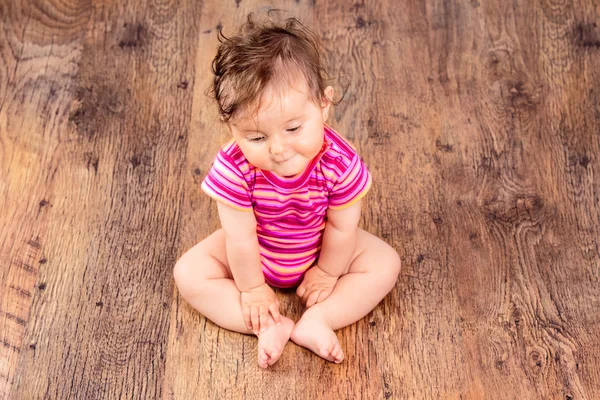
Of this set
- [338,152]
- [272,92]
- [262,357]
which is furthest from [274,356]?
[272,92]

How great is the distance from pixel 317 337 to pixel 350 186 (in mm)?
251

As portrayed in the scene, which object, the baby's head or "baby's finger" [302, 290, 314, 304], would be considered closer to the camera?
the baby's head

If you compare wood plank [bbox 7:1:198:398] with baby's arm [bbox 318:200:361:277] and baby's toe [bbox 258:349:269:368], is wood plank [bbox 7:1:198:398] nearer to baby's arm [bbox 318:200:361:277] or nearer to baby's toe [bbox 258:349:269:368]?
baby's toe [bbox 258:349:269:368]

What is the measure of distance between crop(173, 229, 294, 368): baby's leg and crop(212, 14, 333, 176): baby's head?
29cm

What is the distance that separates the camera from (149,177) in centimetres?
155

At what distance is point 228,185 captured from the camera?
1202 mm

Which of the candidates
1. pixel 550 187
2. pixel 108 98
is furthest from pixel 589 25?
pixel 108 98

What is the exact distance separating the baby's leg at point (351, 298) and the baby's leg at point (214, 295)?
0.12ft

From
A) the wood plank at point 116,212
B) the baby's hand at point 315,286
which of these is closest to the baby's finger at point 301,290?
the baby's hand at point 315,286

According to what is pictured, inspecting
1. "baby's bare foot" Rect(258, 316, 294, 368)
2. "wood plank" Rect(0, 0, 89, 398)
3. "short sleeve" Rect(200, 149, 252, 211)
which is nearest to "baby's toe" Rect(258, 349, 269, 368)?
"baby's bare foot" Rect(258, 316, 294, 368)

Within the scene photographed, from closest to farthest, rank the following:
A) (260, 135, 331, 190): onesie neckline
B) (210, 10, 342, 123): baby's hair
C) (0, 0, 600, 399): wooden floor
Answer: (210, 10, 342, 123): baby's hair → (260, 135, 331, 190): onesie neckline → (0, 0, 600, 399): wooden floor

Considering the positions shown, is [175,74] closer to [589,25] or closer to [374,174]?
[374,174]

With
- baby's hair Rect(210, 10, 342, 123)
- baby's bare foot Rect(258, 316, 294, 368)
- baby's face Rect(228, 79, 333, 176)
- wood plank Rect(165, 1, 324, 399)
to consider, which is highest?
baby's hair Rect(210, 10, 342, 123)

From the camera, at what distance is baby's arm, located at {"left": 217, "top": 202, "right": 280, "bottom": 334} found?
1240mm
